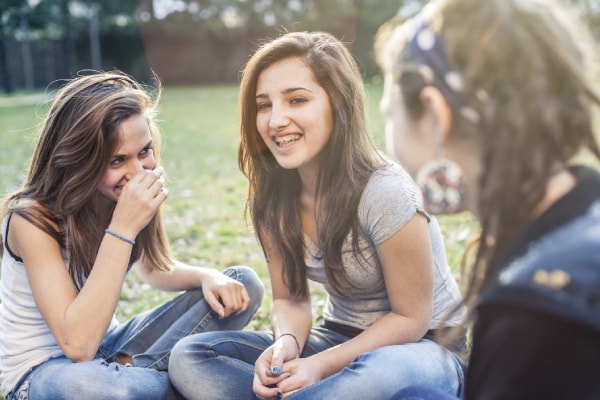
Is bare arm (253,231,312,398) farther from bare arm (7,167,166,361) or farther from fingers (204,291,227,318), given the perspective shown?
bare arm (7,167,166,361)

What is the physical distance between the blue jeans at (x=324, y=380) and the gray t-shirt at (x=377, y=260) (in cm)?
15

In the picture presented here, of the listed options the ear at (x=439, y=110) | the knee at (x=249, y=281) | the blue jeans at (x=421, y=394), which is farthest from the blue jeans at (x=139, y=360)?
the ear at (x=439, y=110)

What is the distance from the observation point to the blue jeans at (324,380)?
238 cm

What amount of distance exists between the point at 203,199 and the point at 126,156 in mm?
4941

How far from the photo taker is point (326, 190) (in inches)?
109

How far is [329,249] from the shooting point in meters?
2.73

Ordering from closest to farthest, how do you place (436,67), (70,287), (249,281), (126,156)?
Answer: (436,67), (70,287), (126,156), (249,281)

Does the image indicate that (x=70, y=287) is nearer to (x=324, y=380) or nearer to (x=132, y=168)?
(x=132, y=168)

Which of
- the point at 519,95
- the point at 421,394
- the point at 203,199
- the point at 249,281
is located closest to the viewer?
the point at 519,95

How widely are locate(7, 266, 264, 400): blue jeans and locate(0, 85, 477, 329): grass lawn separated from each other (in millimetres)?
428

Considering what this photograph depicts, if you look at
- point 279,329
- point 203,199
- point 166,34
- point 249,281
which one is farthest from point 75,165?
point 166,34

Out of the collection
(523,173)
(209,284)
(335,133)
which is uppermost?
(523,173)

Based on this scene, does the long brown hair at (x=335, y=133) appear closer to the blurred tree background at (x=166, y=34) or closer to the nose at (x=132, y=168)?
the nose at (x=132, y=168)

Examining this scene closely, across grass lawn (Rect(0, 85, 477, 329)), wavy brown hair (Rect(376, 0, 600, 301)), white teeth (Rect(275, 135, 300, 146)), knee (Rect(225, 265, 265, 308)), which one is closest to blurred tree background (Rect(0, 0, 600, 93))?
grass lawn (Rect(0, 85, 477, 329))
